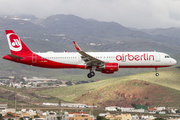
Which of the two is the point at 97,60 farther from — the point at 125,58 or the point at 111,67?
the point at 125,58

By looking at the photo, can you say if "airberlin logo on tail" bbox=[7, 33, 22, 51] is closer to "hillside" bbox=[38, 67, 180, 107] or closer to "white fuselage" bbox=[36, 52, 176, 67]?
"white fuselage" bbox=[36, 52, 176, 67]

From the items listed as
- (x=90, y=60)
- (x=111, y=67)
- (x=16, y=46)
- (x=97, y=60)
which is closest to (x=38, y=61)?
(x=16, y=46)

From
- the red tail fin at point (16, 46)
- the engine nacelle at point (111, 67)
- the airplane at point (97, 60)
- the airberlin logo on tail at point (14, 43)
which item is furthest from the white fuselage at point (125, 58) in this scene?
the airberlin logo on tail at point (14, 43)

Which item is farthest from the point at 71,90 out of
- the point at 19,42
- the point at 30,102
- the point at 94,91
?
the point at 19,42

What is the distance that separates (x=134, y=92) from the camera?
177000 millimetres

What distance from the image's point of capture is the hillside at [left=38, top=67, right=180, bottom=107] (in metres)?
169

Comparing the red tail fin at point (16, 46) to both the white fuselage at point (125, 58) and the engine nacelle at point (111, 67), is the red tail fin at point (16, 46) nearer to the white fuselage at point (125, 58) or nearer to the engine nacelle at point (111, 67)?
the white fuselage at point (125, 58)

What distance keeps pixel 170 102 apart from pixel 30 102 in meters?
69.3

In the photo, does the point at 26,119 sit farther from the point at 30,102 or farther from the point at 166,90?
the point at 166,90

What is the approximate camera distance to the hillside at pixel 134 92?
169 m

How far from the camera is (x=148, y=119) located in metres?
118

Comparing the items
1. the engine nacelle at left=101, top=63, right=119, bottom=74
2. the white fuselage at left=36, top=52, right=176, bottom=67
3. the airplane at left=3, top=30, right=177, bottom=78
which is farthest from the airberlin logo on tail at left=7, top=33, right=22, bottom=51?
the engine nacelle at left=101, top=63, right=119, bottom=74

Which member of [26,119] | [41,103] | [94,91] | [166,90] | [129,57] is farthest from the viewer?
[94,91]

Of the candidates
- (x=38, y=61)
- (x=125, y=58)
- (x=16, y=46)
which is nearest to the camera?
(x=125, y=58)
